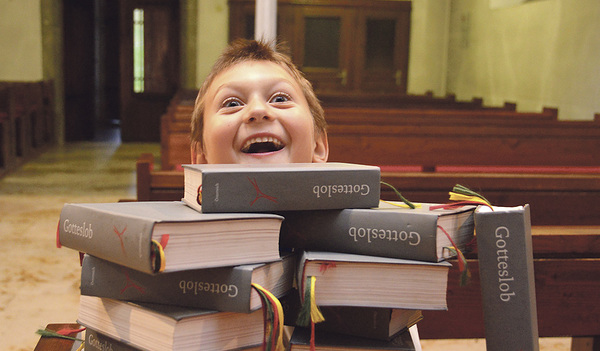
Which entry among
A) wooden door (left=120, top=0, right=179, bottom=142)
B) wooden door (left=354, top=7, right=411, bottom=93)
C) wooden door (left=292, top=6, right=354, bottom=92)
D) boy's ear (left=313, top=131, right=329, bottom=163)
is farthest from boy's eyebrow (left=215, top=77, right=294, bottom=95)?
wooden door (left=120, top=0, right=179, bottom=142)

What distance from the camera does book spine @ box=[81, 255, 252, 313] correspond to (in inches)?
31.8

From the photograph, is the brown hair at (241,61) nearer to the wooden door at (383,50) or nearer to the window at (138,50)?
the wooden door at (383,50)

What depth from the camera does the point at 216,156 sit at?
124 cm

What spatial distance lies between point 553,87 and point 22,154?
6122 millimetres

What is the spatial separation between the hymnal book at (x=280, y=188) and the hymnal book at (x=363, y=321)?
0.50ft

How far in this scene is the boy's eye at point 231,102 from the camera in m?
1.27

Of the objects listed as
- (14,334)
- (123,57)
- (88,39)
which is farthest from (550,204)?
(88,39)

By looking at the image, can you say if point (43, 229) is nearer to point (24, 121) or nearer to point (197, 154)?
point (197, 154)

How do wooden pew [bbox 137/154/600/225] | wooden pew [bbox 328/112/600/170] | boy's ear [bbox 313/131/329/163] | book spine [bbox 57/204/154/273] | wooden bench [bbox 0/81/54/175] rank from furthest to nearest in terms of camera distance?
wooden bench [bbox 0/81/54/175] < wooden pew [bbox 328/112/600/170] < wooden pew [bbox 137/154/600/225] < boy's ear [bbox 313/131/329/163] < book spine [bbox 57/204/154/273]

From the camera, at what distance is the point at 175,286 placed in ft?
2.78

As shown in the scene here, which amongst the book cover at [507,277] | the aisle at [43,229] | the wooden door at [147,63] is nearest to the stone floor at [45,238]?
the aisle at [43,229]

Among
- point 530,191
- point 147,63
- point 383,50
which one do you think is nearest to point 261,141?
point 530,191

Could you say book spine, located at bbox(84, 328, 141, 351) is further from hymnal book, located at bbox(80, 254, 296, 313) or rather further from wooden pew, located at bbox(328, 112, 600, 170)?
wooden pew, located at bbox(328, 112, 600, 170)

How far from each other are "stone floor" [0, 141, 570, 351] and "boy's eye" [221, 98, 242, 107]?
5.34 ft
